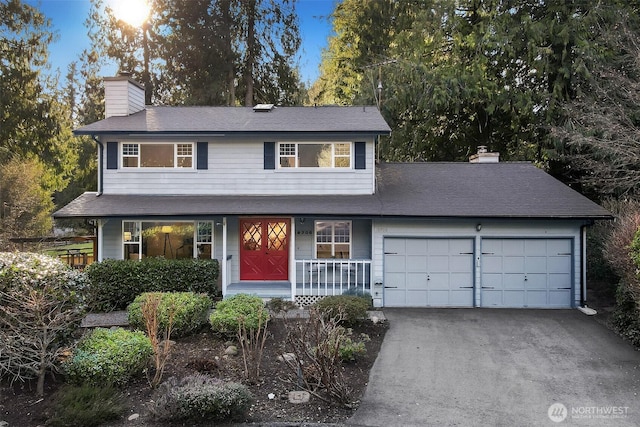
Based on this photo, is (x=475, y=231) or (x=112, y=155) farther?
(x=112, y=155)

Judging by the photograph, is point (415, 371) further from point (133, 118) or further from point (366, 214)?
point (133, 118)

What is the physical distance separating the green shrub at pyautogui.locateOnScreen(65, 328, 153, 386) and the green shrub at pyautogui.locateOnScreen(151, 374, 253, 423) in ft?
3.61

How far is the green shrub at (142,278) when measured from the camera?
11.6m

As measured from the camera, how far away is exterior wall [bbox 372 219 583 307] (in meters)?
12.1

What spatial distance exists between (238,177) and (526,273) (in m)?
8.88

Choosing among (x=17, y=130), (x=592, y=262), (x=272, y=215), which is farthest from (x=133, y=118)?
(x=592, y=262)

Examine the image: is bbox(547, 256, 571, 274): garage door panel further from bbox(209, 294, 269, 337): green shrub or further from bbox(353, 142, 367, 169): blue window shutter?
bbox(209, 294, 269, 337): green shrub

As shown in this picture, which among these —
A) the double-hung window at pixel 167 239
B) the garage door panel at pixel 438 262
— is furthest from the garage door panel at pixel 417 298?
the double-hung window at pixel 167 239

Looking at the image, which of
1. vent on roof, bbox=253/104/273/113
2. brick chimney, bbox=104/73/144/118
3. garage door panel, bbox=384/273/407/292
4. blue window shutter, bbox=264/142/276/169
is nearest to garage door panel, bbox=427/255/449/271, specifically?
garage door panel, bbox=384/273/407/292

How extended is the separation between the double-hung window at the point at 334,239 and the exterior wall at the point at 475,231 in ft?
3.71

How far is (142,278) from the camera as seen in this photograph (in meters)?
11.7

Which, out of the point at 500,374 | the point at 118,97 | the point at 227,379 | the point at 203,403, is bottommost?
the point at 500,374

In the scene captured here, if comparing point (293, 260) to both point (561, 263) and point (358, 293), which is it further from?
point (561, 263)

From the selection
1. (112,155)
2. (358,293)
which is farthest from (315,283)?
(112,155)
